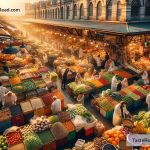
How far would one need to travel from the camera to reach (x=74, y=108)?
36.7 feet

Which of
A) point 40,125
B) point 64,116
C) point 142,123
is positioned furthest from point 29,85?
point 142,123

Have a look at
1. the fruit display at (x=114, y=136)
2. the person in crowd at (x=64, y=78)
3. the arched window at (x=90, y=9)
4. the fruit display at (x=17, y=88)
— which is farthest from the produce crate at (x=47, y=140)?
the arched window at (x=90, y=9)

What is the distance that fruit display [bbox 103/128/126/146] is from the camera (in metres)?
8.63

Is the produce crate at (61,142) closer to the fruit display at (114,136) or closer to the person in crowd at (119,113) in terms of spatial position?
the fruit display at (114,136)

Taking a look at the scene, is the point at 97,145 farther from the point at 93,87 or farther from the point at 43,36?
the point at 43,36

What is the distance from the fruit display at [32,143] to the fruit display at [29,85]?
5.53 meters

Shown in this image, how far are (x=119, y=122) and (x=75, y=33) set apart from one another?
16942 mm

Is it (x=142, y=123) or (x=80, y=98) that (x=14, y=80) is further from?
(x=142, y=123)

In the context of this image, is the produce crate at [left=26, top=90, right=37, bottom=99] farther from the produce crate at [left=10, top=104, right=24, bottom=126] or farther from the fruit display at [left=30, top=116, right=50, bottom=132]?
the fruit display at [left=30, top=116, right=50, bottom=132]

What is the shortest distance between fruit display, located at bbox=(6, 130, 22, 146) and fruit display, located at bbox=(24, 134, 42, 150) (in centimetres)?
39

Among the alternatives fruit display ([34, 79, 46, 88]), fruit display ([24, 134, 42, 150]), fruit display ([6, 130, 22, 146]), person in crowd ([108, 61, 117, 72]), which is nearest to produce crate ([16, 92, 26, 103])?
fruit display ([34, 79, 46, 88])

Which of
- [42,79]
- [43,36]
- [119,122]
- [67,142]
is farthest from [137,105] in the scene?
[43,36]

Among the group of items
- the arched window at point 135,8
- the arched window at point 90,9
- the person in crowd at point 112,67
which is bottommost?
the person in crowd at point 112,67

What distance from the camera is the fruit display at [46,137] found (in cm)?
895
